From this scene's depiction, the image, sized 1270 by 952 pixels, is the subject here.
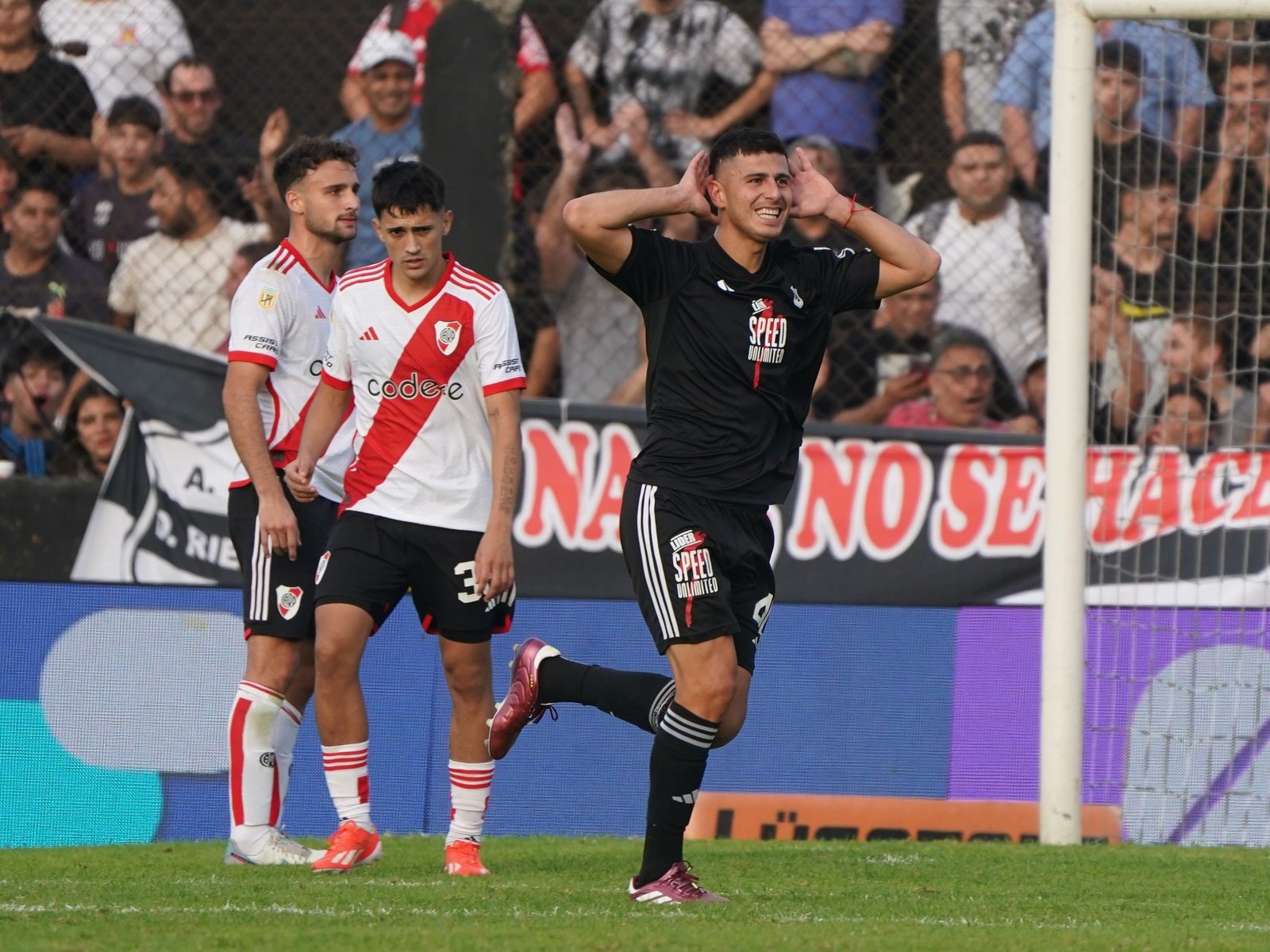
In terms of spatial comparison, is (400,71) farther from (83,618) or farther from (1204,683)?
(1204,683)

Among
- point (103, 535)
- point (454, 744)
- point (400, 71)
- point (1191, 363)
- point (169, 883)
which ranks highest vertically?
point (400, 71)

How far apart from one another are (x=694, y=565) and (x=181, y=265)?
4691 millimetres

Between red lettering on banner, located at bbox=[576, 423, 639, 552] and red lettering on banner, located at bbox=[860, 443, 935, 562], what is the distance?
107 cm

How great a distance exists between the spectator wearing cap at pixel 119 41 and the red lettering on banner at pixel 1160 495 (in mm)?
5087

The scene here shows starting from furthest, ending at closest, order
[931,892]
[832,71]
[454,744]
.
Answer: [832,71], [454,744], [931,892]

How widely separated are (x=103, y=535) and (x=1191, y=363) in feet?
15.9

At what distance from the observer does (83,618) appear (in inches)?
309

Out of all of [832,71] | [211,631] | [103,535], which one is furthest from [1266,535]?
[103,535]

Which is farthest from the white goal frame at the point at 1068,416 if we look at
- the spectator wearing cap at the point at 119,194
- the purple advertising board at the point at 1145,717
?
the spectator wearing cap at the point at 119,194

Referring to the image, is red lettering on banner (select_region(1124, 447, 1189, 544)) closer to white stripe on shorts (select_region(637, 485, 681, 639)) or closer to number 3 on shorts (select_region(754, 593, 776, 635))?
number 3 on shorts (select_region(754, 593, 776, 635))

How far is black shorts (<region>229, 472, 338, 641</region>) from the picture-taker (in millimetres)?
5949

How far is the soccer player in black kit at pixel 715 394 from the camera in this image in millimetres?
4832

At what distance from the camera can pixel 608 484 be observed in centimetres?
802

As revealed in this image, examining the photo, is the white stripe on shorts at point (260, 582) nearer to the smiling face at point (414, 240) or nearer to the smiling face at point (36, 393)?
the smiling face at point (414, 240)
